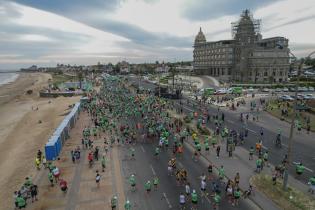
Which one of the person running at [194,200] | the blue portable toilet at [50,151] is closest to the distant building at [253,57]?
the blue portable toilet at [50,151]

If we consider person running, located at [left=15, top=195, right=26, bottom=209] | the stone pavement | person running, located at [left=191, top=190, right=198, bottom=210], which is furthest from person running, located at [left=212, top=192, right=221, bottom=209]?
person running, located at [left=15, top=195, right=26, bottom=209]

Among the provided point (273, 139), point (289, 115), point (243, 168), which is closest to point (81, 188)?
point (243, 168)

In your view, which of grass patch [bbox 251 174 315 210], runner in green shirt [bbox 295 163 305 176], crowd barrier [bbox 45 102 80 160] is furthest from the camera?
crowd barrier [bbox 45 102 80 160]

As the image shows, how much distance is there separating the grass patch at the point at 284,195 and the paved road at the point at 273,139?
3.06 meters

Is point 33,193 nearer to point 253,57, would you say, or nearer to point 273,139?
point 273,139

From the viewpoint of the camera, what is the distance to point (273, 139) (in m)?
35.7

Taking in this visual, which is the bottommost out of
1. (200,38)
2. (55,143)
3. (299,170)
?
(299,170)

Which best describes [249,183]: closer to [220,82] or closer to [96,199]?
[96,199]

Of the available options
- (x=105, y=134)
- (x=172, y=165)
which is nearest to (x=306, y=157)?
(x=172, y=165)

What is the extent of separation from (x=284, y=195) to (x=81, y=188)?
48.5 feet

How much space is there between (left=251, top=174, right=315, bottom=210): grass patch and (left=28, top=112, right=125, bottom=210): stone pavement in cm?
1029

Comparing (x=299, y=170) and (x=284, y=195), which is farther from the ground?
(x=299, y=170)

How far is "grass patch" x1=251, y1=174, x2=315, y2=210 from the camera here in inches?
733

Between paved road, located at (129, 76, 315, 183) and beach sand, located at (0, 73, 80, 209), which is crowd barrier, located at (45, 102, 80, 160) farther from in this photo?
paved road, located at (129, 76, 315, 183)
